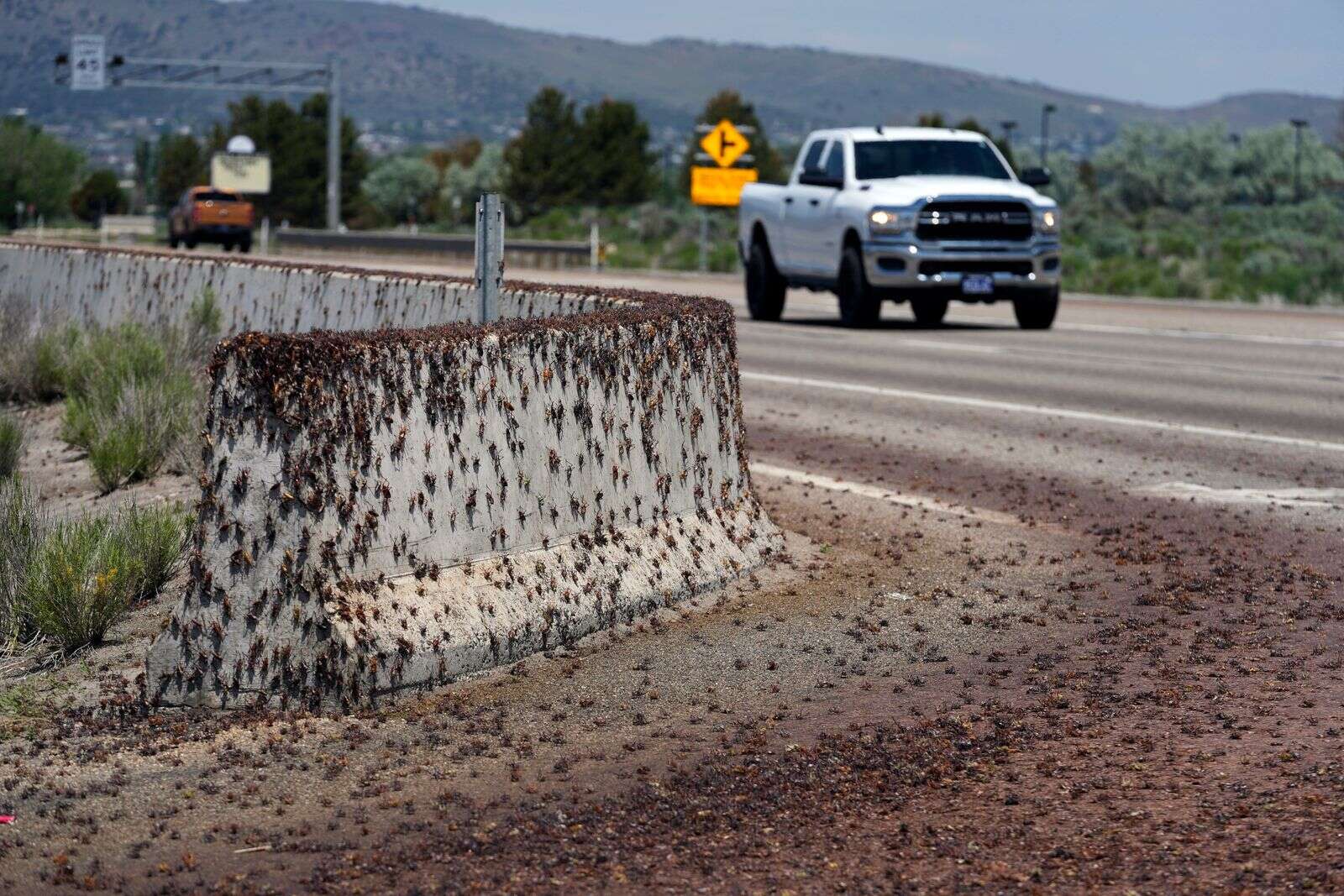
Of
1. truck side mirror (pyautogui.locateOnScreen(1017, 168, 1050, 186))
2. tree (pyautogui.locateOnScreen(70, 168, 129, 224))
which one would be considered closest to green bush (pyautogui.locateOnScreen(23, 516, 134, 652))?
truck side mirror (pyautogui.locateOnScreen(1017, 168, 1050, 186))

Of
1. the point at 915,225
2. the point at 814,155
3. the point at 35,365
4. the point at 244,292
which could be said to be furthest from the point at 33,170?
the point at 244,292

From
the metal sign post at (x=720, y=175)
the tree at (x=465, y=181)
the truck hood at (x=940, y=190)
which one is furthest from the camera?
the tree at (x=465, y=181)

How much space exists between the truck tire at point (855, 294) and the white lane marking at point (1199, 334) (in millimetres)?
2168

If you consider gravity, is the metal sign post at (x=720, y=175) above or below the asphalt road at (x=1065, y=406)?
above

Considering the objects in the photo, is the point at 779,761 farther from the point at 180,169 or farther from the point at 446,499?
the point at 180,169

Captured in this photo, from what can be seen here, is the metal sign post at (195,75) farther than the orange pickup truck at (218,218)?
Yes

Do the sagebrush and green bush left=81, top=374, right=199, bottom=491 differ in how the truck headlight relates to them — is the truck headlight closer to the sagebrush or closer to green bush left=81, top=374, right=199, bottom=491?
green bush left=81, top=374, right=199, bottom=491

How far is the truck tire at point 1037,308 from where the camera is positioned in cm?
2162

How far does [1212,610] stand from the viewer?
703cm

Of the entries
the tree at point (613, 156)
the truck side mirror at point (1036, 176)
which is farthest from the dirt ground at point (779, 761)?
the tree at point (613, 156)

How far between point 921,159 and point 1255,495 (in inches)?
489

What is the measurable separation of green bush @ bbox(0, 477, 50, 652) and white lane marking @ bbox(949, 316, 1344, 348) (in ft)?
50.8

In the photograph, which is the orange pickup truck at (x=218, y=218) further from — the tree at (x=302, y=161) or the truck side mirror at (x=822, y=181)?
the tree at (x=302, y=161)

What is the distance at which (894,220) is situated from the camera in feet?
66.9
